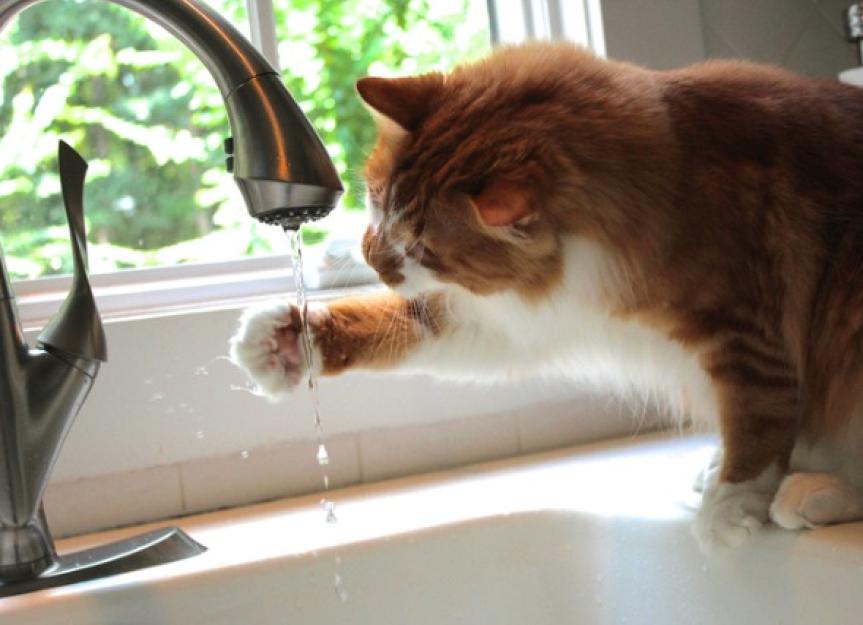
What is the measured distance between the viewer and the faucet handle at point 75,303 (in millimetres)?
1006

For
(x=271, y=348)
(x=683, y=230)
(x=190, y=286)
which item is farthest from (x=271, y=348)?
(x=683, y=230)

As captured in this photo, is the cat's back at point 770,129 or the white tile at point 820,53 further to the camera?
the white tile at point 820,53

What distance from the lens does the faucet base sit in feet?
3.35

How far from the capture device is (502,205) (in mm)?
1013

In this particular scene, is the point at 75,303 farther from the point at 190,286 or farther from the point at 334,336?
the point at 190,286

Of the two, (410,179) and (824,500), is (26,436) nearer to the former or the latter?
(410,179)

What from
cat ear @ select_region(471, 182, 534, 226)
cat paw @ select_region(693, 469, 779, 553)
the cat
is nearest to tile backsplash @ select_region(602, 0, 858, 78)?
the cat

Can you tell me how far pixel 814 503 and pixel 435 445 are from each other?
1.98 ft

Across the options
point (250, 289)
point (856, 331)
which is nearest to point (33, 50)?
point (250, 289)

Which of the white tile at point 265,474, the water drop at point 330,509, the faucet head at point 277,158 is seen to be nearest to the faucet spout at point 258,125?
the faucet head at point 277,158

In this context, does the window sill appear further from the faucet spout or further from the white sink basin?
the faucet spout

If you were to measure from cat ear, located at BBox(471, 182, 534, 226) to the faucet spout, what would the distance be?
0.16 m

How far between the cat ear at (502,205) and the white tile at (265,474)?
0.52 m

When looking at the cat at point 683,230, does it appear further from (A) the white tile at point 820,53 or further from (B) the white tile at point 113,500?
(A) the white tile at point 820,53
